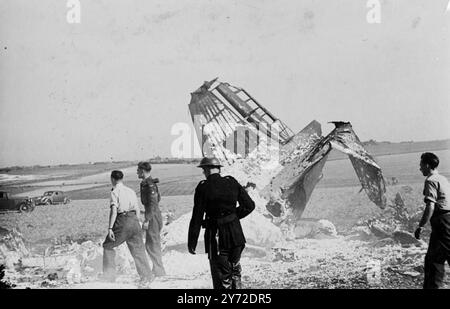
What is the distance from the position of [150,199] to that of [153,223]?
287 millimetres

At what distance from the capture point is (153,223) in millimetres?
6328

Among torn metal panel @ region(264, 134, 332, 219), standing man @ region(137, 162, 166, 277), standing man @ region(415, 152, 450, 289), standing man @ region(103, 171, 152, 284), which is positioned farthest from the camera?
torn metal panel @ region(264, 134, 332, 219)

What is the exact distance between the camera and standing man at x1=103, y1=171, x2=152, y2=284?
5.84 m

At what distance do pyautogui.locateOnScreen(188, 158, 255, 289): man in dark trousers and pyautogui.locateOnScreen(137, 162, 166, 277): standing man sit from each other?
1.58m

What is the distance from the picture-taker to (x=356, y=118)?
6719mm

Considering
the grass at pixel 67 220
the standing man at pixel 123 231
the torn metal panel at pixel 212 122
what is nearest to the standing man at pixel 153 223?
the standing man at pixel 123 231

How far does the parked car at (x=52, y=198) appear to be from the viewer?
684cm

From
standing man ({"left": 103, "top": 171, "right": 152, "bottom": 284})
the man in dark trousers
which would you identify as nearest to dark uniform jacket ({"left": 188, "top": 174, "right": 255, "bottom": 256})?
the man in dark trousers

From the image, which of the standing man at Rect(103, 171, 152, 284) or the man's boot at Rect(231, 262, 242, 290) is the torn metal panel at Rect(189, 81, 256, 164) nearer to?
the standing man at Rect(103, 171, 152, 284)

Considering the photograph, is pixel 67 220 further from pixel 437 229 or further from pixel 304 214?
pixel 437 229

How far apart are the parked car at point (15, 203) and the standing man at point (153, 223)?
5.19 ft

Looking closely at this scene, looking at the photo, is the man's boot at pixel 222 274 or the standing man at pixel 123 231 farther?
the standing man at pixel 123 231

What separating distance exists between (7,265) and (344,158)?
169 inches

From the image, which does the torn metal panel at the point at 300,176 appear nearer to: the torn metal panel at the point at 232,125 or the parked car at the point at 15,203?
the torn metal panel at the point at 232,125
